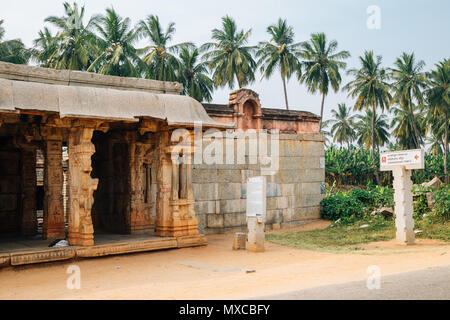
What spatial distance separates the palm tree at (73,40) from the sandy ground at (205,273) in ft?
62.9

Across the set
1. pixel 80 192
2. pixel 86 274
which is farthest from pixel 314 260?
pixel 80 192

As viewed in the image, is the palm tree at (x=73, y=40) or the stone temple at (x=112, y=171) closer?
the stone temple at (x=112, y=171)

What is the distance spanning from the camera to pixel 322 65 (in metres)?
39.3

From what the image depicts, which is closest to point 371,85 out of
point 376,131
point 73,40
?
point 376,131

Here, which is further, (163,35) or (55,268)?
(163,35)

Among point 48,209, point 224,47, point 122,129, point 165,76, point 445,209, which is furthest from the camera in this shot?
point 224,47

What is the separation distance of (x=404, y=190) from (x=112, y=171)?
7.54 metres

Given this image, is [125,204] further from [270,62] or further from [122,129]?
[270,62]

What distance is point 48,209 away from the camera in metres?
9.75

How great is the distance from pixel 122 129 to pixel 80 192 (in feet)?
9.14

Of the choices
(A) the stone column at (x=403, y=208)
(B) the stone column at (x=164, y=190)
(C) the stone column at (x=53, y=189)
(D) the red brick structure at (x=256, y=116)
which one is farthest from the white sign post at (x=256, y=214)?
(D) the red brick structure at (x=256, y=116)

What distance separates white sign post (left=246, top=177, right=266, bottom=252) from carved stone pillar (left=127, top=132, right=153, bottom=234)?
9.81 feet

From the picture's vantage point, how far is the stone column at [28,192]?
10781 mm

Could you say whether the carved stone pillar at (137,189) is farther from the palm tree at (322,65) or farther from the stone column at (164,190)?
the palm tree at (322,65)
